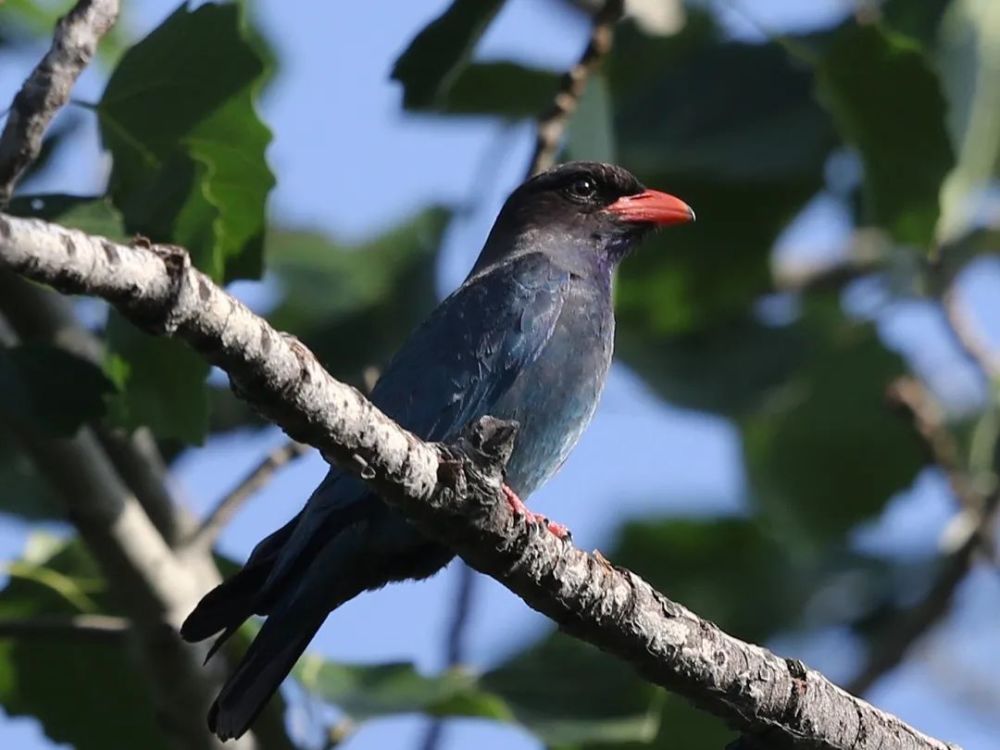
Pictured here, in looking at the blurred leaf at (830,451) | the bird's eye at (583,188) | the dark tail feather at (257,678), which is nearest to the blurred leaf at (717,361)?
the blurred leaf at (830,451)

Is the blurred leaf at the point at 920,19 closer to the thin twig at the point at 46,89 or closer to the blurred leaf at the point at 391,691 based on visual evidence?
the blurred leaf at the point at 391,691

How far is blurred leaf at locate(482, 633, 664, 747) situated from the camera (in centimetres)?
582

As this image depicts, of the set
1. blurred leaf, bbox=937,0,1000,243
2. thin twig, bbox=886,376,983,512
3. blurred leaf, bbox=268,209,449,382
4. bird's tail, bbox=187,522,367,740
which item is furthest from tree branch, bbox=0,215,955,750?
thin twig, bbox=886,376,983,512

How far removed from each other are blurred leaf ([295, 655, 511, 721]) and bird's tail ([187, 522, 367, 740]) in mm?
337

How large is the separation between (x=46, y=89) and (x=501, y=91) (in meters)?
3.54

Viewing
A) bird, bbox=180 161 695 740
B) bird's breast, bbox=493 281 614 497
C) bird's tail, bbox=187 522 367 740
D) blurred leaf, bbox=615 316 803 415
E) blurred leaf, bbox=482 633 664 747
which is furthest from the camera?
A: blurred leaf, bbox=615 316 803 415

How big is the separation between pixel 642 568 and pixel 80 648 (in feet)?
10.5

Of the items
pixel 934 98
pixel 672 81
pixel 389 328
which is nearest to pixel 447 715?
pixel 389 328

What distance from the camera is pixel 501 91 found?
7348mm

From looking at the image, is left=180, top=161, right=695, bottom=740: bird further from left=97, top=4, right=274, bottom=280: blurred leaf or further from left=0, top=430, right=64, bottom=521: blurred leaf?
left=0, top=430, right=64, bottom=521: blurred leaf

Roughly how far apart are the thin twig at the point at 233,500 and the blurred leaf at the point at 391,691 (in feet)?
1.49

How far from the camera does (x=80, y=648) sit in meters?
6.28

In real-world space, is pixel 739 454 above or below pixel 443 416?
below

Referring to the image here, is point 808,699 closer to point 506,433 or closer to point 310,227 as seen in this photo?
point 506,433
